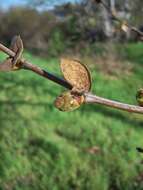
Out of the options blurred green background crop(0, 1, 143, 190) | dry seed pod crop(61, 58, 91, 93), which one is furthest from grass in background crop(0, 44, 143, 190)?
dry seed pod crop(61, 58, 91, 93)

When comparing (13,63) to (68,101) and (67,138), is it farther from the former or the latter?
(67,138)

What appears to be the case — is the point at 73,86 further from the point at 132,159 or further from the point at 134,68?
the point at 134,68

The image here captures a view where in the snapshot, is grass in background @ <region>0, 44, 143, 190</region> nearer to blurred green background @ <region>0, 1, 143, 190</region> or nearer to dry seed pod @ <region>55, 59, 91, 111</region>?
blurred green background @ <region>0, 1, 143, 190</region>

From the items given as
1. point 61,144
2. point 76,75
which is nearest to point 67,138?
point 61,144

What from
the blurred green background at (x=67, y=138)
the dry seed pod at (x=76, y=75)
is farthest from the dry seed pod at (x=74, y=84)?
the blurred green background at (x=67, y=138)

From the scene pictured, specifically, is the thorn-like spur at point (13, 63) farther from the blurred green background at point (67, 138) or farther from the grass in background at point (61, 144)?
the grass in background at point (61, 144)

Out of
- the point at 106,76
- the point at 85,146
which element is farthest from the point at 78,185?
the point at 106,76
